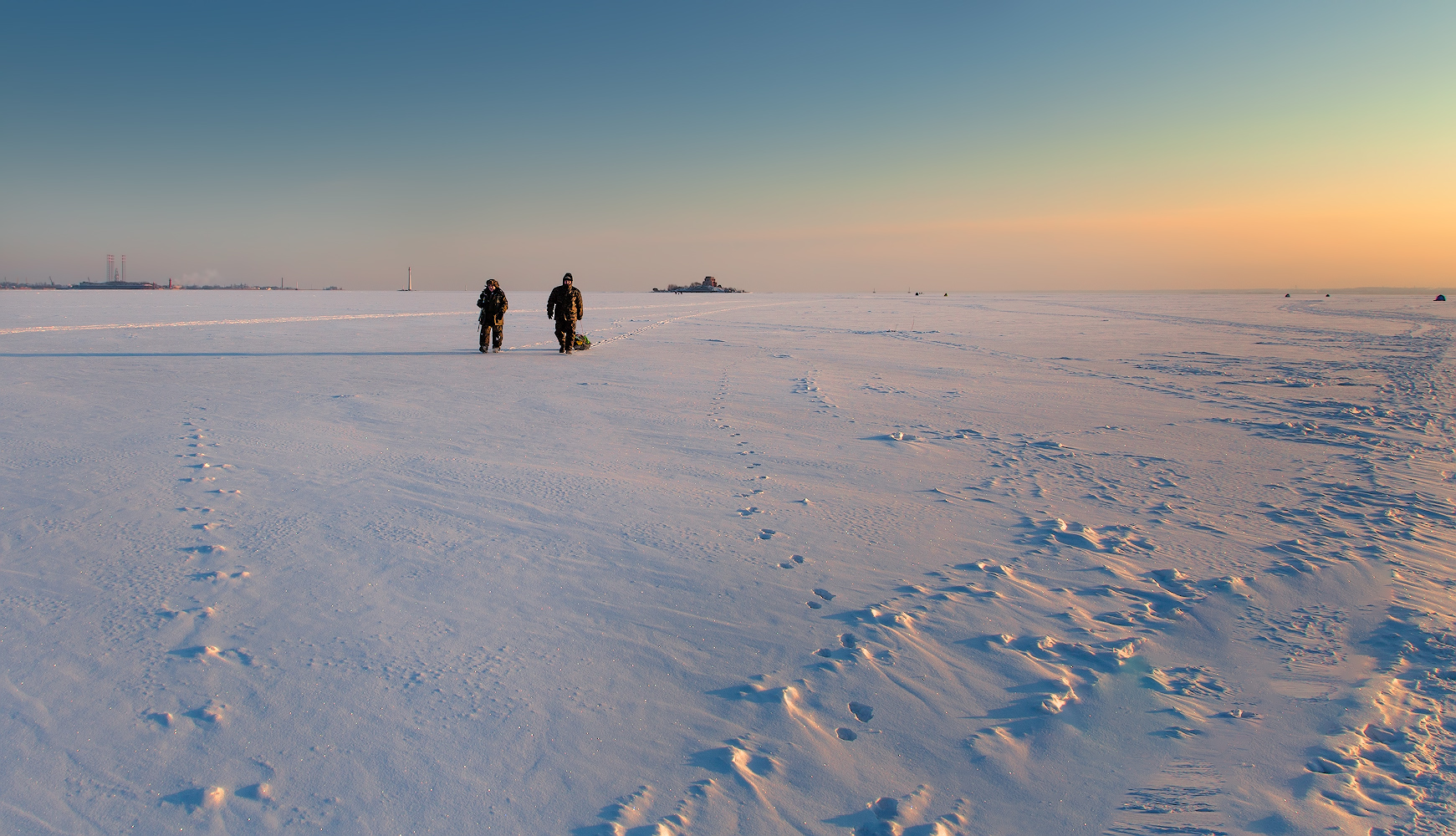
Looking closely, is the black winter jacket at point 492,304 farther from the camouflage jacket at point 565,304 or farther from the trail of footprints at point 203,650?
the trail of footprints at point 203,650

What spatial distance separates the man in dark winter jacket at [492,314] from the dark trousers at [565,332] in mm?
1101

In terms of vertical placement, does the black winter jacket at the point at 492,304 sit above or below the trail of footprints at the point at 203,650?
above

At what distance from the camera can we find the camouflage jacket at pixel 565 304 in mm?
14562

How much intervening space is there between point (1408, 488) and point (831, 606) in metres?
5.16

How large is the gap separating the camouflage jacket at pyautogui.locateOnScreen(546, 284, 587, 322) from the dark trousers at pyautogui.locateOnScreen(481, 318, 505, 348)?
4.07ft

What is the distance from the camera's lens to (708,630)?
3.28m

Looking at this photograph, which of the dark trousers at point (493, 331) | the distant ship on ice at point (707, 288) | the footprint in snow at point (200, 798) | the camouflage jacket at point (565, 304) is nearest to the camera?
the footprint in snow at point (200, 798)

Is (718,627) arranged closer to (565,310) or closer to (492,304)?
(565,310)

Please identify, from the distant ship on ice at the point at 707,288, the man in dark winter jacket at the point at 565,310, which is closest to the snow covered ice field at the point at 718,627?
the man in dark winter jacket at the point at 565,310

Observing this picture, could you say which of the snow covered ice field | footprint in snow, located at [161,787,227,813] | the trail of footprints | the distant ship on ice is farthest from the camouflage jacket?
the distant ship on ice

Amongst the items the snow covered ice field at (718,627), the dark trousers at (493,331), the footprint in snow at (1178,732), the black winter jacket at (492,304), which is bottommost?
the footprint in snow at (1178,732)

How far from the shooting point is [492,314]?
49.6ft

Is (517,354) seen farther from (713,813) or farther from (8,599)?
(713,813)

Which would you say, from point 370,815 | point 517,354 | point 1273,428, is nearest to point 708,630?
point 370,815
